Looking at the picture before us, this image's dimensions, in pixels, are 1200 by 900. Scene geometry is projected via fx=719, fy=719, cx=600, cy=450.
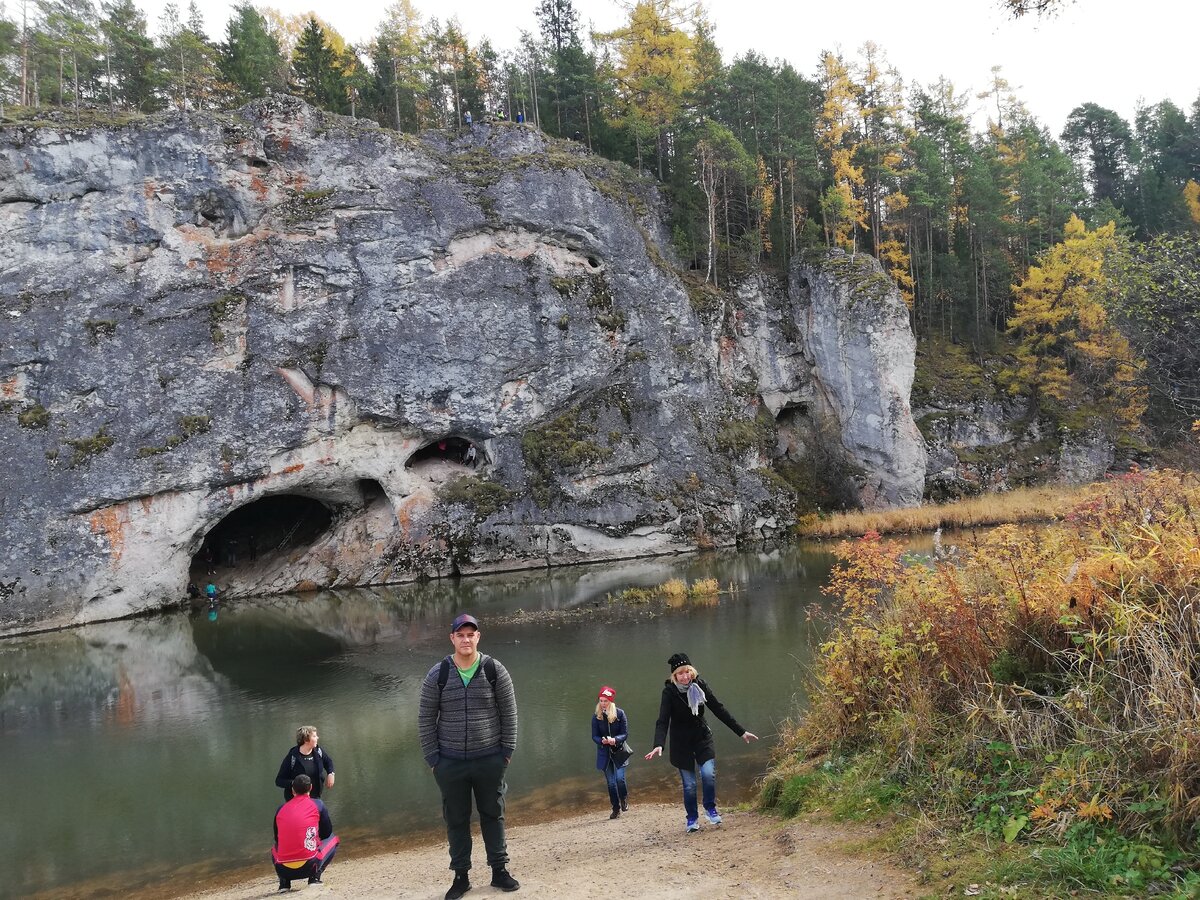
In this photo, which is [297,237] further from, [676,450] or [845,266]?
[845,266]

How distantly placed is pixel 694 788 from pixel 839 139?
4079cm

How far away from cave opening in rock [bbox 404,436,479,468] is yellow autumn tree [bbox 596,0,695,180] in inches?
776

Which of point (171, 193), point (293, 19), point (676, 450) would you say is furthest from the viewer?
point (293, 19)

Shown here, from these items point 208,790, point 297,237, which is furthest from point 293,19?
point 208,790

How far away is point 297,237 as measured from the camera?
27609 millimetres

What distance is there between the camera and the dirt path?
432 cm

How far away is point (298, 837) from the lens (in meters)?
5.85

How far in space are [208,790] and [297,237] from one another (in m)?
23.2

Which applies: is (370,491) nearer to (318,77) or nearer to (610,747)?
(318,77)

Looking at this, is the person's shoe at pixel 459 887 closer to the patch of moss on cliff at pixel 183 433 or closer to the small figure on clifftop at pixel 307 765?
the small figure on clifftop at pixel 307 765

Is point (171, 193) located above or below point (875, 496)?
above

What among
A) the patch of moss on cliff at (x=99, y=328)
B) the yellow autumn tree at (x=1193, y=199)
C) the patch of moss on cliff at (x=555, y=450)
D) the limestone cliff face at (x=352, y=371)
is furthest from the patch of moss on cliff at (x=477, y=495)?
the yellow autumn tree at (x=1193, y=199)

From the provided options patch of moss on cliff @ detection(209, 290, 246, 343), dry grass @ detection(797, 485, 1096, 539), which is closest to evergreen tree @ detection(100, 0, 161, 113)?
patch of moss on cliff @ detection(209, 290, 246, 343)

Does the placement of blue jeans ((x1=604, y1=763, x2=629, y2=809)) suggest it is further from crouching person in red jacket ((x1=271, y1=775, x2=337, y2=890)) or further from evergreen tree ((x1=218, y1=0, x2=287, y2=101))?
evergreen tree ((x1=218, y1=0, x2=287, y2=101))
